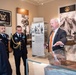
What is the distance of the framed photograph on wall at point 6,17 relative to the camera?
824 centimetres

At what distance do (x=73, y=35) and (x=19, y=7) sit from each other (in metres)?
3.87

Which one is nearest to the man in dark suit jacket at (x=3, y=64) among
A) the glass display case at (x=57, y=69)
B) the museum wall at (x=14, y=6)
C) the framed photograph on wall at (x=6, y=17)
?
the glass display case at (x=57, y=69)

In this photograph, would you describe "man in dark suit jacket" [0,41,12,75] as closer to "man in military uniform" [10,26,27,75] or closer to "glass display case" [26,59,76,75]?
"glass display case" [26,59,76,75]

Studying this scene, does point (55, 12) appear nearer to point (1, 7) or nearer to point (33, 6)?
point (33, 6)

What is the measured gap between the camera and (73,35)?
27.9 feet

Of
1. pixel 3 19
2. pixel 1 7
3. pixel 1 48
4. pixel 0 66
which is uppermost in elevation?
pixel 1 7

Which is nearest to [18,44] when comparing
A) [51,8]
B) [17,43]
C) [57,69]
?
[17,43]

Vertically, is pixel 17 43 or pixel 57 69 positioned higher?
pixel 17 43

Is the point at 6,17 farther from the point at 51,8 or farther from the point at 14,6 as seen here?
the point at 51,8

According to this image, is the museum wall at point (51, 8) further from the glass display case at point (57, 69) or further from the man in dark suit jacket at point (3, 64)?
the man in dark suit jacket at point (3, 64)

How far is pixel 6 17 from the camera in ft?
27.8

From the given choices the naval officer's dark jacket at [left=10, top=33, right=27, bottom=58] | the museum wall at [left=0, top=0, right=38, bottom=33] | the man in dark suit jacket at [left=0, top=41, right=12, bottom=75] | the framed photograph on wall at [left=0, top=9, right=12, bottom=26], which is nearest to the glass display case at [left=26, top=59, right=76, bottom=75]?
the man in dark suit jacket at [left=0, top=41, right=12, bottom=75]

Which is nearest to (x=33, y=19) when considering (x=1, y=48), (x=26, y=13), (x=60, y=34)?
(x=26, y=13)

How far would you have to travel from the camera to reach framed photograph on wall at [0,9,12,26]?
8242 millimetres
